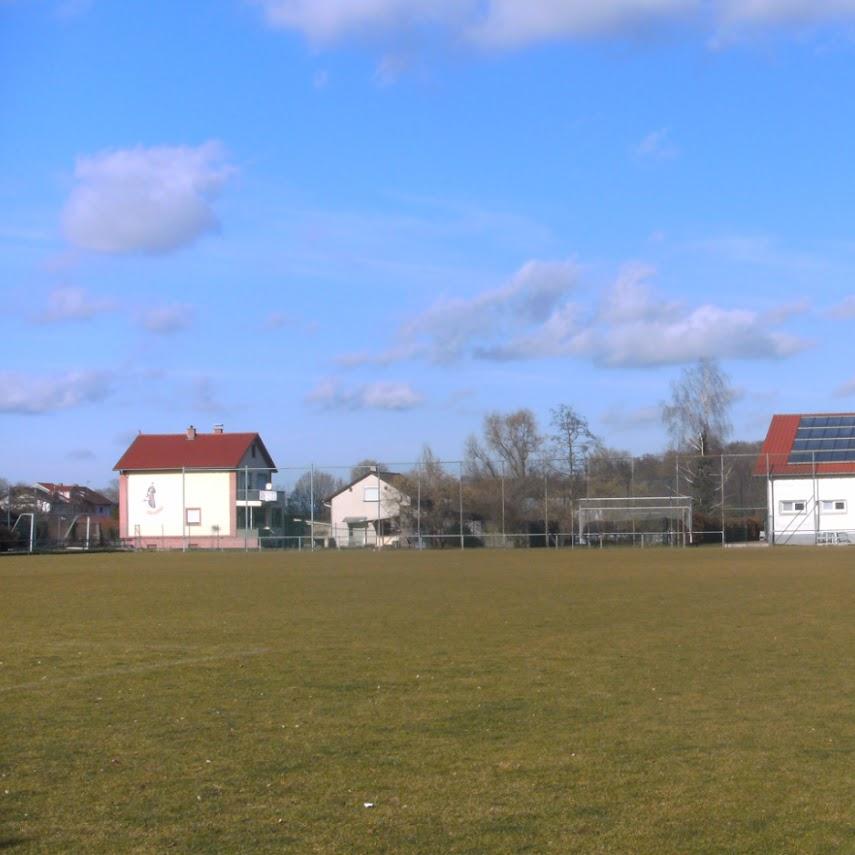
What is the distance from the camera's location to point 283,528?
7112 centimetres

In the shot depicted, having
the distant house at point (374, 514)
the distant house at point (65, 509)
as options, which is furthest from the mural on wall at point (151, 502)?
the distant house at point (374, 514)

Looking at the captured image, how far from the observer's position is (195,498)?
7538 cm

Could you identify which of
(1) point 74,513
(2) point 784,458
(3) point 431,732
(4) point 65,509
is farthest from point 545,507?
(4) point 65,509

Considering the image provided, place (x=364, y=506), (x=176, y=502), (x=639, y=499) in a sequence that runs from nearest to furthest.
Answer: (x=639, y=499) → (x=176, y=502) → (x=364, y=506)

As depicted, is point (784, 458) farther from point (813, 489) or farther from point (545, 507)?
point (545, 507)

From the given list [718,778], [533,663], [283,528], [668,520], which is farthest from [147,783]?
[283,528]

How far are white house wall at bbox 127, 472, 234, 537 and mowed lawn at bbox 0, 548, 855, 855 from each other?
180ft

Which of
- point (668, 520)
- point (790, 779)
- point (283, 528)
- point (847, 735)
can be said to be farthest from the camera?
point (283, 528)

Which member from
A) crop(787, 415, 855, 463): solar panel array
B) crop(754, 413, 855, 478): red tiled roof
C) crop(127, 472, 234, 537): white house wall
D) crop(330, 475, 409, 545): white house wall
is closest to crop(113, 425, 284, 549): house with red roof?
crop(127, 472, 234, 537): white house wall

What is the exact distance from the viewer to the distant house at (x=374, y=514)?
6904 centimetres

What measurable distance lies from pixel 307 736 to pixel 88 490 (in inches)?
5272

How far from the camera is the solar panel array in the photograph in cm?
6247

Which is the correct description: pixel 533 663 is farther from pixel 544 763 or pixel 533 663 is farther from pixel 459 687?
pixel 544 763

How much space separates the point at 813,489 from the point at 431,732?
5694 cm
